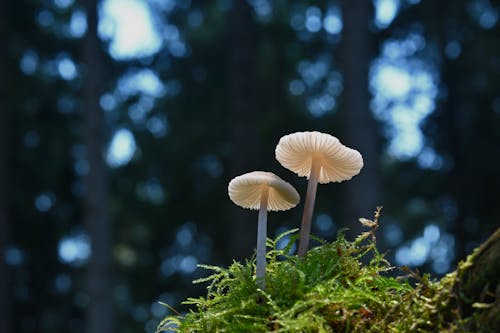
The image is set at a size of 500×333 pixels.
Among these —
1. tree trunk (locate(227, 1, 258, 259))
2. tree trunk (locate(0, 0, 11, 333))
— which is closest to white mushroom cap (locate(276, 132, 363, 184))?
tree trunk (locate(227, 1, 258, 259))

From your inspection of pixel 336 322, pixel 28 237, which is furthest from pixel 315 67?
pixel 336 322

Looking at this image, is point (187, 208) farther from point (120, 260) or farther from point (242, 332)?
point (242, 332)

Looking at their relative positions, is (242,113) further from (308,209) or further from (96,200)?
(308,209)

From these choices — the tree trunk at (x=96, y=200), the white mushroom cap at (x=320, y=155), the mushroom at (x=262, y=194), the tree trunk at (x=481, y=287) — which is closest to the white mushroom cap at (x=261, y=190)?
the mushroom at (x=262, y=194)

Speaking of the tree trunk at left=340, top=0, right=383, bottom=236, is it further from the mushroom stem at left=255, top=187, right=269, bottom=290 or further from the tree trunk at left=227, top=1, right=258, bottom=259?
the mushroom stem at left=255, top=187, right=269, bottom=290

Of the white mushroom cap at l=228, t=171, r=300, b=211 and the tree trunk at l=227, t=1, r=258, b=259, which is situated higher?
the tree trunk at l=227, t=1, r=258, b=259
